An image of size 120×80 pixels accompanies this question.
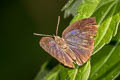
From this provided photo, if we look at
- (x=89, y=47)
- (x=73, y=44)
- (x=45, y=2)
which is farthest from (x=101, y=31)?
(x=45, y=2)

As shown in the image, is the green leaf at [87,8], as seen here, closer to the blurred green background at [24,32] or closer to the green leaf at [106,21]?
the green leaf at [106,21]

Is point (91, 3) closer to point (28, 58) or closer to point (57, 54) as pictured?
point (57, 54)

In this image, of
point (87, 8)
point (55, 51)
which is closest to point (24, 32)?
point (55, 51)

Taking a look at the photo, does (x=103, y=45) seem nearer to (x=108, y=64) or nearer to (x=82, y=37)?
(x=108, y=64)

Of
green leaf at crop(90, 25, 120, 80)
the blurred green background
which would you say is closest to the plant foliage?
green leaf at crop(90, 25, 120, 80)

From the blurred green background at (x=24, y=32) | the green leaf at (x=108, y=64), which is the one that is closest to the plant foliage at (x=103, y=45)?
the green leaf at (x=108, y=64)

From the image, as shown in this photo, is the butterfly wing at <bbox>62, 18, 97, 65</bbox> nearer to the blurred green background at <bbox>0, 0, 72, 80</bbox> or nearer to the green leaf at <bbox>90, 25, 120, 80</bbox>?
the green leaf at <bbox>90, 25, 120, 80</bbox>
